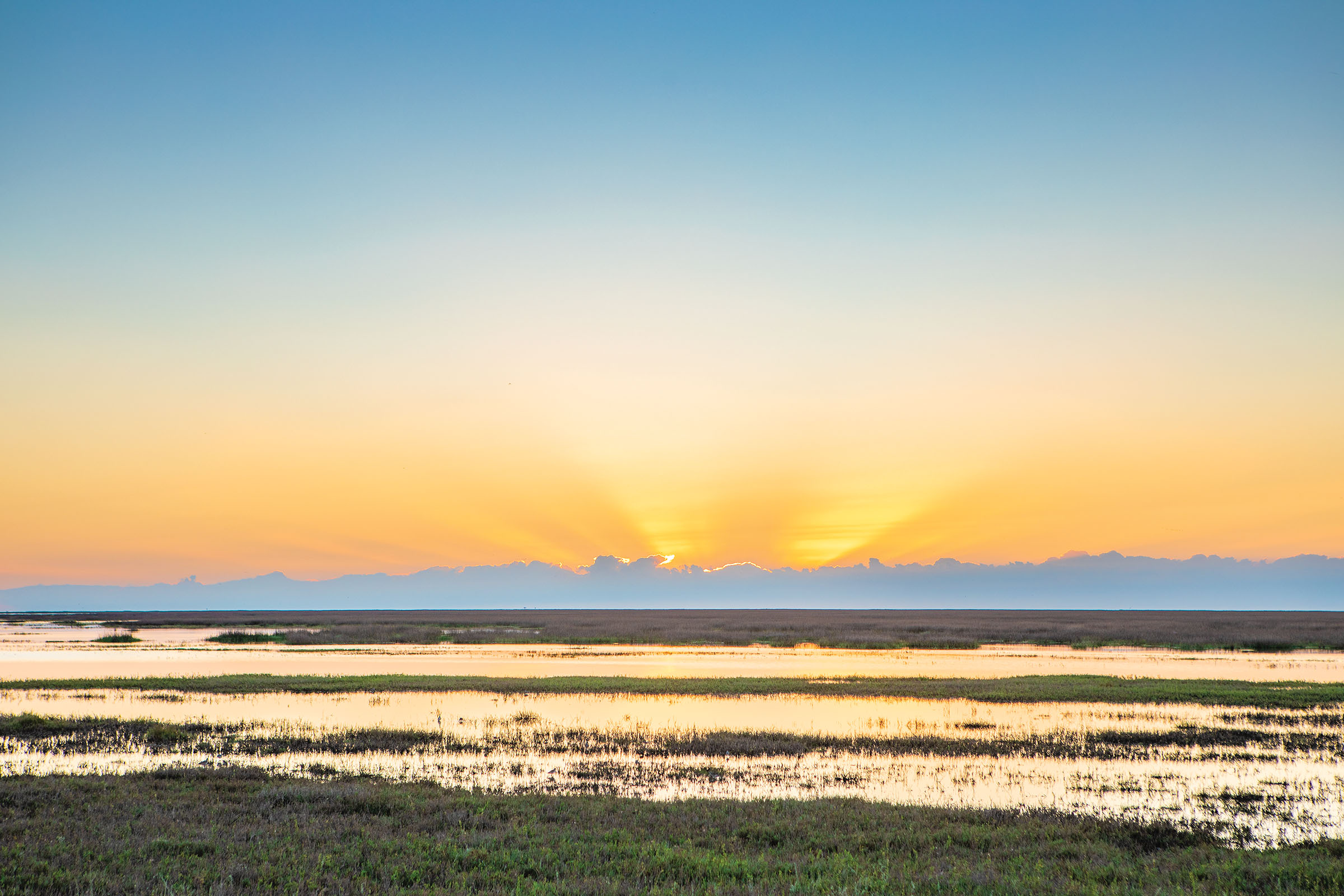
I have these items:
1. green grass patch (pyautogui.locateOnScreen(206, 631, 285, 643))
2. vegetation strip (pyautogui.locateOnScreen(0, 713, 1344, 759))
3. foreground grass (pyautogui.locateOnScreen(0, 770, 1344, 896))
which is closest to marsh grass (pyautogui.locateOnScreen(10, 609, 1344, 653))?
green grass patch (pyautogui.locateOnScreen(206, 631, 285, 643))

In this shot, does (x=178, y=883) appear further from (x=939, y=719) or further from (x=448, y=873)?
(x=939, y=719)

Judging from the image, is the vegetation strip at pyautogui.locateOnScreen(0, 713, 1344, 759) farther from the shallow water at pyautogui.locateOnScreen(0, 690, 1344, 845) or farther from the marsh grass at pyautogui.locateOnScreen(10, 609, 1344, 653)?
the marsh grass at pyautogui.locateOnScreen(10, 609, 1344, 653)

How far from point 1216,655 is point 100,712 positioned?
212 ft

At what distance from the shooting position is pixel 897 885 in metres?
11.7

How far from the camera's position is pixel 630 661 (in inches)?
2167

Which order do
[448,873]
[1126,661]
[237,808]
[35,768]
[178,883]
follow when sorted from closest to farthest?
[178,883] → [448,873] → [237,808] → [35,768] → [1126,661]

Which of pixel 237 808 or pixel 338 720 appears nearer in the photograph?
pixel 237 808

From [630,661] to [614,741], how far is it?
32.0 m

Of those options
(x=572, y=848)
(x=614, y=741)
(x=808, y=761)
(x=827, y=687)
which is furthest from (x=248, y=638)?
(x=572, y=848)

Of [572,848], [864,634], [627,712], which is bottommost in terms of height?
[864,634]

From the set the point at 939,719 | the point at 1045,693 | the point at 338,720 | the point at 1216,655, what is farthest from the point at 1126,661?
the point at 338,720

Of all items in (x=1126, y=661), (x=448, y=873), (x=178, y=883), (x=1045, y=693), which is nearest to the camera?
(x=178, y=883)

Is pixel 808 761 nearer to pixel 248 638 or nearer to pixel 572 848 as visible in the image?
pixel 572 848

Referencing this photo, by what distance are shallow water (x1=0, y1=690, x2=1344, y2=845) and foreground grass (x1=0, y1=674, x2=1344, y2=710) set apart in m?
2.71
